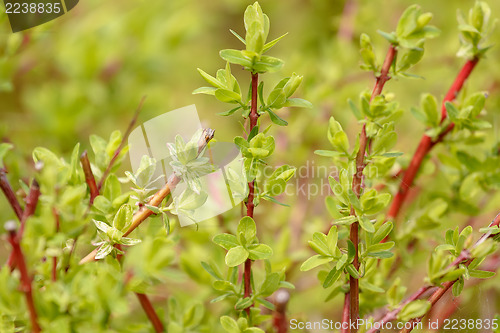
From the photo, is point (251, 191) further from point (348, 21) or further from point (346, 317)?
point (348, 21)

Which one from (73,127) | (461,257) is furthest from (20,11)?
(461,257)

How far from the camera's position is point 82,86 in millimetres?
834

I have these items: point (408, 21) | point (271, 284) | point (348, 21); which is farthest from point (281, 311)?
point (348, 21)

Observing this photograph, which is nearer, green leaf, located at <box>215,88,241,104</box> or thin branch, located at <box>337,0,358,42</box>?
green leaf, located at <box>215,88,241,104</box>

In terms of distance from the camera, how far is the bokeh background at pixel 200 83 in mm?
729

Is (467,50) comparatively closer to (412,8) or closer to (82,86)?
(412,8)

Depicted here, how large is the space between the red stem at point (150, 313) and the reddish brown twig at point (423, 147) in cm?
26

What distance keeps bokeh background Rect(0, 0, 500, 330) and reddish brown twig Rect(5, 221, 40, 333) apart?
0.30 metres

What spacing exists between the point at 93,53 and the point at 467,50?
1.96 ft

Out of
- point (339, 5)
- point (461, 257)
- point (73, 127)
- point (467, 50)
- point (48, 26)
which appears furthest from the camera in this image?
point (339, 5)

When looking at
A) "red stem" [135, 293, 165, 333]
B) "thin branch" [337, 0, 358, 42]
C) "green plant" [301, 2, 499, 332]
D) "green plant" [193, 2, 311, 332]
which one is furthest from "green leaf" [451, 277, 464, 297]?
"thin branch" [337, 0, 358, 42]

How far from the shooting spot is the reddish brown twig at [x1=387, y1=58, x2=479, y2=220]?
0.49 m

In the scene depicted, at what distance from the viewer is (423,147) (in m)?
0.52

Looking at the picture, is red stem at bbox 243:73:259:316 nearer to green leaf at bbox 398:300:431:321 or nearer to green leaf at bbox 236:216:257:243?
green leaf at bbox 236:216:257:243
